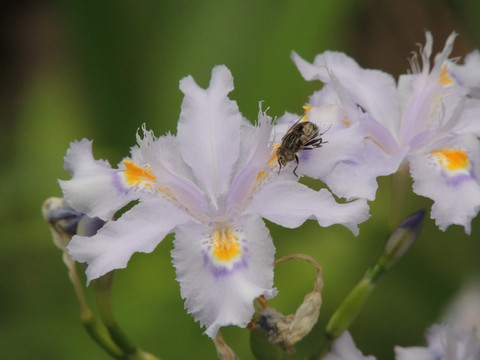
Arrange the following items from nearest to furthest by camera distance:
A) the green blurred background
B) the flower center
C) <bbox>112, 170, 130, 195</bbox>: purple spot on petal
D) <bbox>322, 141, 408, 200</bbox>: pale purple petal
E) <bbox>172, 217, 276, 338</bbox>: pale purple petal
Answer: <bbox>172, 217, 276, 338</bbox>: pale purple petal → <bbox>322, 141, 408, 200</bbox>: pale purple petal → <bbox>112, 170, 130, 195</bbox>: purple spot on petal → the flower center → the green blurred background

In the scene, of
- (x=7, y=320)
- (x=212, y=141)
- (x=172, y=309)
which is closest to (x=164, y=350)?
(x=172, y=309)

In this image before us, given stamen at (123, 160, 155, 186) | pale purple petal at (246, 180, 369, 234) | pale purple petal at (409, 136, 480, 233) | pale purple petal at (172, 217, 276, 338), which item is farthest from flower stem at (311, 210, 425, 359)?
stamen at (123, 160, 155, 186)

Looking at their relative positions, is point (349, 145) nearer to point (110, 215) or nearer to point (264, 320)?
point (264, 320)

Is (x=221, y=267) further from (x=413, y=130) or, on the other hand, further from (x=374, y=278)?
(x=413, y=130)

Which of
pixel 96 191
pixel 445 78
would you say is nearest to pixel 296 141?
pixel 96 191

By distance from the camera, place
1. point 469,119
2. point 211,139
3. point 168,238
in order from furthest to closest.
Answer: point 168,238, point 469,119, point 211,139

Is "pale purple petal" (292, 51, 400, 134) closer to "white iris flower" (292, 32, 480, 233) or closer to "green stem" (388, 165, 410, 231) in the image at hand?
"white iris flower" (292, 32, 480, 233)
